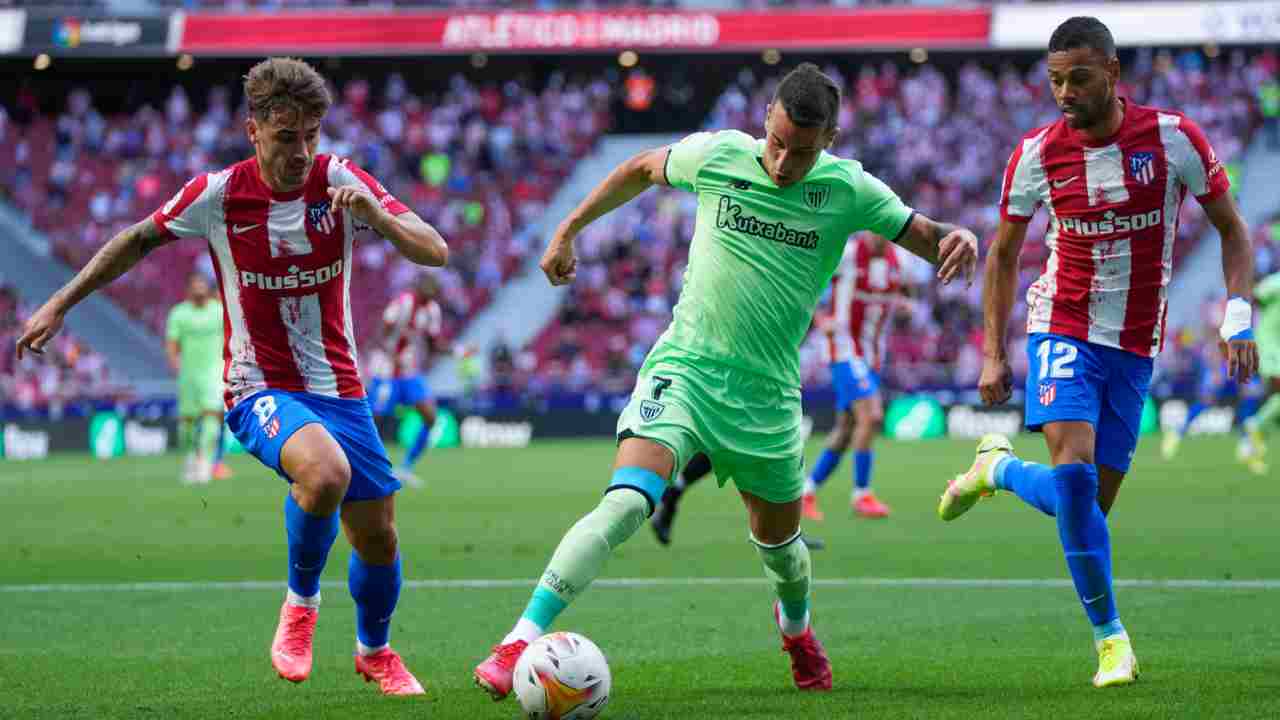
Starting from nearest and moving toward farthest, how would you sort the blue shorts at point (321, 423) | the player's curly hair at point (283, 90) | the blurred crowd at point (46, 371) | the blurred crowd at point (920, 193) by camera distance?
the player's curly hair at point (283, 90) < the blue shorts at point (321, 423) < the blurred crowd at point (46, 371) < the blurred crowd at point (920, 193)

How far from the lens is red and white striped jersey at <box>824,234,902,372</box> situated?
604 inches

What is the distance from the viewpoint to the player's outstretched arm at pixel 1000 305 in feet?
23.1

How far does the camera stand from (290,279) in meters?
6.91

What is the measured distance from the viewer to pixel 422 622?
29.4ft

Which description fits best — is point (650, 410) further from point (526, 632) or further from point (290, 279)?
point (290, 279)

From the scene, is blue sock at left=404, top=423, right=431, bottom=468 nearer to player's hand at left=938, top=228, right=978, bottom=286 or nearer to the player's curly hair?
the player's curly hair

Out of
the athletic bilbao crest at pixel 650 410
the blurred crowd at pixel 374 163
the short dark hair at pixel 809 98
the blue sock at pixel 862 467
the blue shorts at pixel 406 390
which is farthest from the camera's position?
the blurred crowd at pixel 374 163

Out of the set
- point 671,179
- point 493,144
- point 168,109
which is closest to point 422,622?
point 671,179

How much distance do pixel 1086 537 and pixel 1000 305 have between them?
1.03m

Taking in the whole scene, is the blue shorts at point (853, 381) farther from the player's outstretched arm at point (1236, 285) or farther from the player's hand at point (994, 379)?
the player's outstretched arm at point (1236, 285)

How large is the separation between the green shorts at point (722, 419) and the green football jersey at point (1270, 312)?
14.6 meters

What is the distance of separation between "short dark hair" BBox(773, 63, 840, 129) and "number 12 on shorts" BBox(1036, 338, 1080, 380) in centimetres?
158

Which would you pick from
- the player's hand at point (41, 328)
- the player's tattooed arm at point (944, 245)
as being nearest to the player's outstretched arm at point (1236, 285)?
the player's tattooed arm at point (944, 245)

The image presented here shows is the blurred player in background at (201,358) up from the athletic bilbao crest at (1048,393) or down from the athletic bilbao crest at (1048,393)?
down
